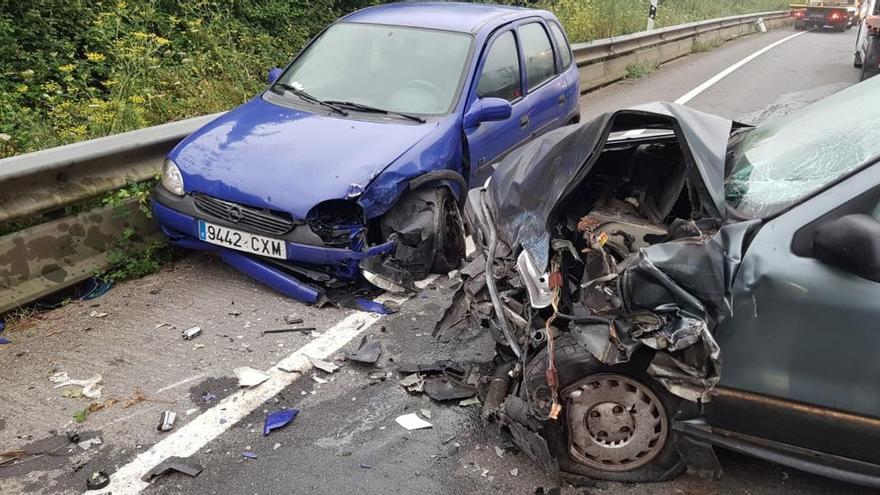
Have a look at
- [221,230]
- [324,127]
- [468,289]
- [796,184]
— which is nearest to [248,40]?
[324,127]

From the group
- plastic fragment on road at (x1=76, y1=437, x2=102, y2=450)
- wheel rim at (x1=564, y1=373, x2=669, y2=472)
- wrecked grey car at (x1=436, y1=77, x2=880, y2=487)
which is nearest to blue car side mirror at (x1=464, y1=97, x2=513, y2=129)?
wrecked grey car at (x1=436, y1=77, x2=880, y2=487)

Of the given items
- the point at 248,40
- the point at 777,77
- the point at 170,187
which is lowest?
the point at 777,77

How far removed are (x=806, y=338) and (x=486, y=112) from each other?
297cm

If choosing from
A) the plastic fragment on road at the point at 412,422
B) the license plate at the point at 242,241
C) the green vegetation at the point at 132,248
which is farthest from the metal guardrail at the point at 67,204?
the plastic fragment on road at the point at 412,422

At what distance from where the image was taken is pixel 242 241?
13.8 feet

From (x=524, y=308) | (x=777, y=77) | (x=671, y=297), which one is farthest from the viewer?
(x=777, y=77)

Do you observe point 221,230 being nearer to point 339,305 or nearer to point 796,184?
point 339,305

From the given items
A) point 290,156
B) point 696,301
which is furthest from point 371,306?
point 696,301

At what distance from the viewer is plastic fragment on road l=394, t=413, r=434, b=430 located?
317 cm

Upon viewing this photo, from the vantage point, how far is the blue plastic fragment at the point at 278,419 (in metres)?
3.12

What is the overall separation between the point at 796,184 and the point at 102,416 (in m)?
3.22

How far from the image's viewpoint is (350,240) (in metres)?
4.16

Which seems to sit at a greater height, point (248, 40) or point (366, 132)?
point (248, 40)

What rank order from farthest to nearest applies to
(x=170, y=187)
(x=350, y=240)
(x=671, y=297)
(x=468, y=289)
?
(x=170, y=187) → (x=350, y=240) → (x=468, y=289) → (x=671, y=297)
